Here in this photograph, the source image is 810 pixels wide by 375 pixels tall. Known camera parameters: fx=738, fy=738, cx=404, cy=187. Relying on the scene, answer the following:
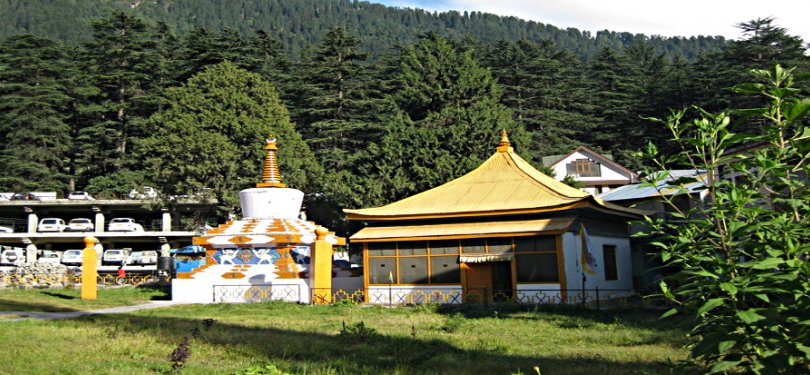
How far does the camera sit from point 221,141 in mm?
50094

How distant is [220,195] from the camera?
166 feet

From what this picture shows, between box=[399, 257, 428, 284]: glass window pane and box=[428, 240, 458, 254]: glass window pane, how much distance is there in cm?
59

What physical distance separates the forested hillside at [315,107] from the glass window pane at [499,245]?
1478cm

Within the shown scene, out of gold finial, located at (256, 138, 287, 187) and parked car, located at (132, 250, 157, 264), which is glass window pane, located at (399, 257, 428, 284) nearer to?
gold finial, located at (256, 138, 287, 187)

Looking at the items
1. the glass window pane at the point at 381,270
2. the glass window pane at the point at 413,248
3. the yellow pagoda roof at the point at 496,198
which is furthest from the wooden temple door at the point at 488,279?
the glass window pane at the point at 381,270

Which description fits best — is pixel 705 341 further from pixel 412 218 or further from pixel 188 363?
pixel 412 218

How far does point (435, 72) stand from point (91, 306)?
30838mm

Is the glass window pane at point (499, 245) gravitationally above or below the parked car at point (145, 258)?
above

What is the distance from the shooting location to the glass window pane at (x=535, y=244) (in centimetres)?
2898

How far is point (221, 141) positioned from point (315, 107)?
2138cm

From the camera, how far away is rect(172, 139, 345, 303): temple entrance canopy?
1240 inches

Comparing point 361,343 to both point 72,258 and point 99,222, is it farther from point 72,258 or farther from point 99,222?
point 99,222

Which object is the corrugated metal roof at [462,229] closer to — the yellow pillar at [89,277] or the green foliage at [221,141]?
the yellow pillar at [89,277]

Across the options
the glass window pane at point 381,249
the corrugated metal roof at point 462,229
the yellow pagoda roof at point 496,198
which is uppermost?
the yellow pagoda roof at point 496,198
